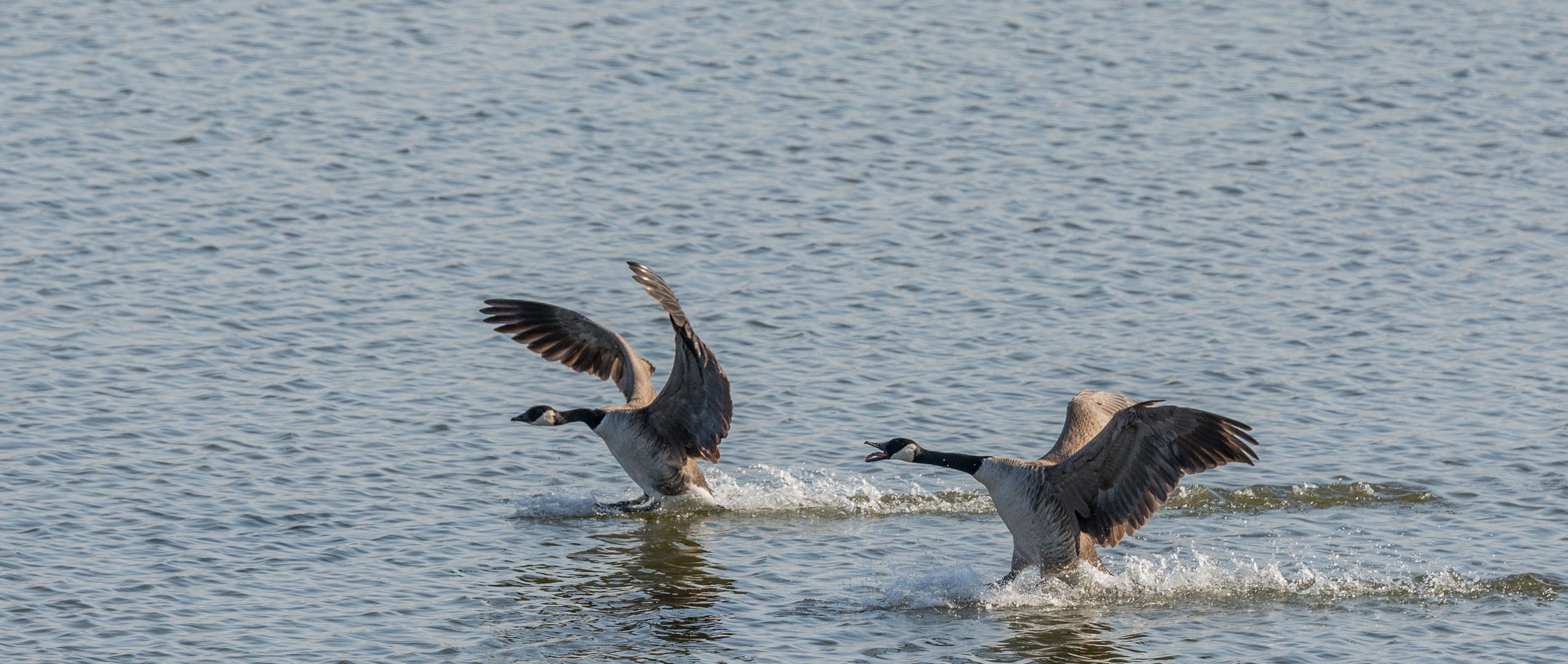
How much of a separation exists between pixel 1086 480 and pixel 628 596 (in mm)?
3036

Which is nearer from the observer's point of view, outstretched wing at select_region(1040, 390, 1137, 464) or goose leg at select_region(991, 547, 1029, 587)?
goose leg at select_region(991, 547, 1029, 587)

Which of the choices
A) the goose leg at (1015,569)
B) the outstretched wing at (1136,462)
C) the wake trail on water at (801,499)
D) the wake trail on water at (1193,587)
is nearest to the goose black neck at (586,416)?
the wake trail on water at (801,499)

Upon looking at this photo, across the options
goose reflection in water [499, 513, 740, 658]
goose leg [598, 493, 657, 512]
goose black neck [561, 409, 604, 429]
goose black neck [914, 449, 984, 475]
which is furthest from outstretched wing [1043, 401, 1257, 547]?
goose black neck [561, 409, 604, 429]

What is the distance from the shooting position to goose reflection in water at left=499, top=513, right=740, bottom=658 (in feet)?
35.4

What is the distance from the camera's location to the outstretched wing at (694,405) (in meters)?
12.6

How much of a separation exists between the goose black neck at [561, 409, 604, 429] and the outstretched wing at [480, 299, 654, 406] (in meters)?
0.42

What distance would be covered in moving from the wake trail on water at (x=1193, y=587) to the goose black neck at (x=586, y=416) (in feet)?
8.93

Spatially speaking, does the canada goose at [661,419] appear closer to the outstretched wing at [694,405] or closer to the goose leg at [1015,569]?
the outstretched wing at [694,405]

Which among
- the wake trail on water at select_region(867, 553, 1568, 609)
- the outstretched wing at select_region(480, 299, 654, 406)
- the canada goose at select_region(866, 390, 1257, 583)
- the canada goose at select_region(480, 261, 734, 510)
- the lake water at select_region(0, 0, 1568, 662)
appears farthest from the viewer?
the outstretched wing at select_region(480, 299, 654, 406)

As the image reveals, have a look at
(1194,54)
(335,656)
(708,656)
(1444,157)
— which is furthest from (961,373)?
(1194,54)

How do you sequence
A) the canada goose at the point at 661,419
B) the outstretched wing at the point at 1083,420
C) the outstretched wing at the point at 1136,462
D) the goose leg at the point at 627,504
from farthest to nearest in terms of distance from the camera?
the goose leg at the point at 627,504 → the canada goose at the point at 661,419 → the outstretched wing at the point at 1083,420 → the outstretched wing at the point at 1136,462

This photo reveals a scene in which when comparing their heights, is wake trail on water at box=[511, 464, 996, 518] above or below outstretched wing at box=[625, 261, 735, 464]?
below

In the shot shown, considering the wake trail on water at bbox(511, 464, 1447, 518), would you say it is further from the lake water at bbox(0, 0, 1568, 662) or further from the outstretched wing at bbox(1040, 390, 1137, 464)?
the outstretched wing at bbox(1040, 390, 1137, 464)

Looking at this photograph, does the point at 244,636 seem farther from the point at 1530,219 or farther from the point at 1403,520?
the point at 1530,219
